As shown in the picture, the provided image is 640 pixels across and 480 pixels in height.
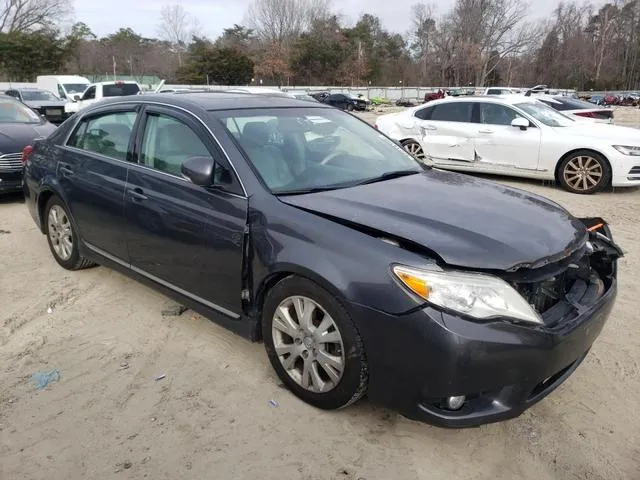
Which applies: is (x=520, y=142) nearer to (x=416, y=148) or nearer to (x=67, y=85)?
(x=416, y=148)

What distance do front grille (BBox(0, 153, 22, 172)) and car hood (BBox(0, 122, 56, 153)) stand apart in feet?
0.25

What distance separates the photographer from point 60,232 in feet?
15.7

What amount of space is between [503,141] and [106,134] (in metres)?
6.85

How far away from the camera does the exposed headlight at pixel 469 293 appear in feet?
7.43

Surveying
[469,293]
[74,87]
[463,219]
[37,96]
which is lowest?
[469,293]

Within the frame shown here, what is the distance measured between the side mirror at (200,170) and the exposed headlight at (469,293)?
1271 mm

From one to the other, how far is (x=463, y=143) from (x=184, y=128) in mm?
6979

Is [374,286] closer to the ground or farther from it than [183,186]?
closer to the ground

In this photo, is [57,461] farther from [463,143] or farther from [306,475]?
[463,143]

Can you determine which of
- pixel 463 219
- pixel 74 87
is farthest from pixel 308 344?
pixel 74 87

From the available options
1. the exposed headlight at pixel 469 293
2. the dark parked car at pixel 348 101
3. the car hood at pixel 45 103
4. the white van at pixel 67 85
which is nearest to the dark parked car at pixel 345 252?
the exposed headlight at pixel 469 293

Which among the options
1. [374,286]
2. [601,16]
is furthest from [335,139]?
[601,16]

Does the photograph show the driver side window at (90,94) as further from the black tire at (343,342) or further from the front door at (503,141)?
the black tire at (343,342)

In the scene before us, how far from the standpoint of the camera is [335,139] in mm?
3688
